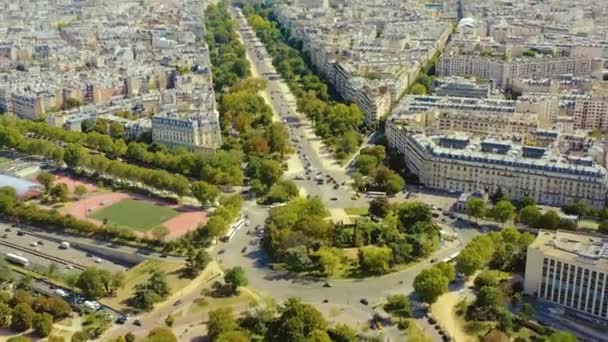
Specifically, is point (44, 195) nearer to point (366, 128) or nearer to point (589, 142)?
point (366, 128)

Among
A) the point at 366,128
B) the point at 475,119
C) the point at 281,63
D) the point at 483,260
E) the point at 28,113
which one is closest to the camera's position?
the point at 483,260

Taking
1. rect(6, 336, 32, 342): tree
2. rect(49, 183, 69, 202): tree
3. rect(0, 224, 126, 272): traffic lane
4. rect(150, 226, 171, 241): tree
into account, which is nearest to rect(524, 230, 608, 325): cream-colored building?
rect(150, 226, 171, 241): tree

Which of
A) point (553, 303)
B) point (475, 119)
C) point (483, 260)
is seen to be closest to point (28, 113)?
point (475, 119)

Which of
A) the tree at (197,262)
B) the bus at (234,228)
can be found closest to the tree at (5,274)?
the tree at (197,262)

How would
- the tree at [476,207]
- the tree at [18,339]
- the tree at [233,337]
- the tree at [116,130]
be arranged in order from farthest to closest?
1. the tree at [116,130]
2. the tree at [476,207]
3. the tree at [18,339]
4. the tree at [233,337]

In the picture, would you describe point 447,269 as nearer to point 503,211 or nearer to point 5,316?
point 503,211

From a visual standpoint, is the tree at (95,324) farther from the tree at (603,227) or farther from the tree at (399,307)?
the tree at (603,227)

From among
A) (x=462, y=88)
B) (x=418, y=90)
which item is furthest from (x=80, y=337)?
(x=462, y=88)
